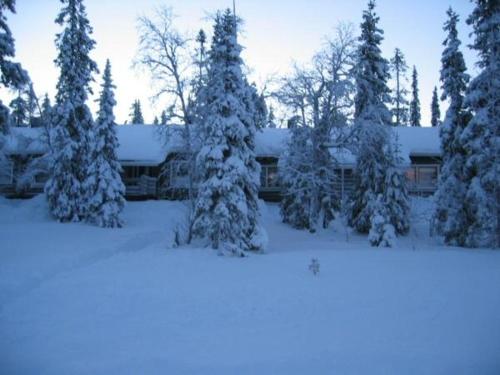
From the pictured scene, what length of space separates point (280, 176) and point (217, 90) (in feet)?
36.0

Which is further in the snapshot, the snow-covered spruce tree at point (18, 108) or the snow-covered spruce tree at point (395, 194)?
the snow-covered spruce tree at point (18, 108)

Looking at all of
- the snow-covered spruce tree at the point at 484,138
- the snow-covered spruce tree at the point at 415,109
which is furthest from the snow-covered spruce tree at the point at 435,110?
the snow-covered spruce tree at the point at 484,138

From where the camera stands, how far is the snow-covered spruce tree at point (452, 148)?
19.3m

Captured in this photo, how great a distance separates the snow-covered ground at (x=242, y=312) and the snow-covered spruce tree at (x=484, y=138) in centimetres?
314

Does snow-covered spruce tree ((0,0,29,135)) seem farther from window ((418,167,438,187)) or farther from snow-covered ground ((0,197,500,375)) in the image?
window ((418,167,438,187))

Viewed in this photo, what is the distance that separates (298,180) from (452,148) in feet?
28.3

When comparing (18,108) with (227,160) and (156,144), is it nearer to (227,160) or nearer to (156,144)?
(156,144)

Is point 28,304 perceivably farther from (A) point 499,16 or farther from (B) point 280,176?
(A) point 499,16

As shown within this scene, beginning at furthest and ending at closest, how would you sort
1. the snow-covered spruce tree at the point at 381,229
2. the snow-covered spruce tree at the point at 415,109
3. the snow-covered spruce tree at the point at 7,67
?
the snow-covered spruce tree at the point at 415,109 < the snow-covered spruce tree at the point at 381,229 < the snow-covered spruce tree at the point at 7,67

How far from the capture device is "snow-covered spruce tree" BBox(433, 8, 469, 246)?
63.4ft

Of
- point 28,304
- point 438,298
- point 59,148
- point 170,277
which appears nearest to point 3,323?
point 28,304

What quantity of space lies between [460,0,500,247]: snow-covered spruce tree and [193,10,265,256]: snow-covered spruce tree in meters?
10.4

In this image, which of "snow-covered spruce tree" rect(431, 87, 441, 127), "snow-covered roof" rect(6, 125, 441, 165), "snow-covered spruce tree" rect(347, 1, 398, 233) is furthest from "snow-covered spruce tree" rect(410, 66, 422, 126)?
"snow-covered spruce tree" rect(347, 1, 398, 233)

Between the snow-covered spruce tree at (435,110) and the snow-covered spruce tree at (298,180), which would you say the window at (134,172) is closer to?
the snow-covered spruce tree at (298,180)
